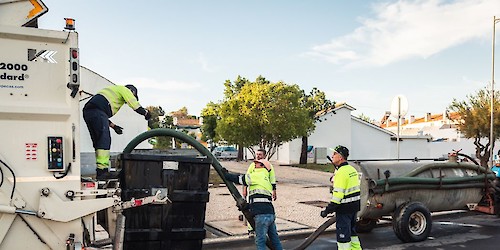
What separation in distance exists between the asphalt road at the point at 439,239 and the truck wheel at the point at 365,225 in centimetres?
10

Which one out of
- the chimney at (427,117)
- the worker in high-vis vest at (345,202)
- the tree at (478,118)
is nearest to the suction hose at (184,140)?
the worker in high-vis vest at (345,202)

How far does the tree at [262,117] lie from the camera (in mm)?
19797

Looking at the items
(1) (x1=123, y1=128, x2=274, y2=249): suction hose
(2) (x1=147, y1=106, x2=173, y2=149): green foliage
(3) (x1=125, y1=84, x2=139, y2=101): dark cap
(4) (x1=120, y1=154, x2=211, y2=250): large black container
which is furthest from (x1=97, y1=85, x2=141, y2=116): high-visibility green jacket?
(4) (x1=120, y1=154, x2=211, y2=250): large black container

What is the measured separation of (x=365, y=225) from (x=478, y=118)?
16.8 meters

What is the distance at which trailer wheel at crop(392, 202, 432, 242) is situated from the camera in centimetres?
741

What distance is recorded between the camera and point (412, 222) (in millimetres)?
7715

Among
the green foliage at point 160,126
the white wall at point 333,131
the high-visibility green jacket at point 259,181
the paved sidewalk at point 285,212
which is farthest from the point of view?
the white wall at point 333,131

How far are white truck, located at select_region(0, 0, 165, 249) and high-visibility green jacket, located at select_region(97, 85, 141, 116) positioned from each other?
3.34ft

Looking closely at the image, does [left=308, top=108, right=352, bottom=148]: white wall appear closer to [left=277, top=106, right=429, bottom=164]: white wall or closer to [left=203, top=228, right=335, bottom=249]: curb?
[left=277, top=106, right=429, bottom=164]: white wall

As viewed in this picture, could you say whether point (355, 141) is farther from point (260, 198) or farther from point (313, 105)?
point (260, 198)

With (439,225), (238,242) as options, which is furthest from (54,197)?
(439,225)

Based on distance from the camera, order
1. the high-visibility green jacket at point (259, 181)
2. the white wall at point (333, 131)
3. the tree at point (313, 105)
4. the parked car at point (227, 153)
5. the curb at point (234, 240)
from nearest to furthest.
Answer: the high-visibility green jacket at point (259, 181) → the curb at point (234, 240) → the tree at point (313, 105) → the white wall at point (333, 131) → the parked car at point (227, 153)

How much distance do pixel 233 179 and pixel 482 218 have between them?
7116 millimetres

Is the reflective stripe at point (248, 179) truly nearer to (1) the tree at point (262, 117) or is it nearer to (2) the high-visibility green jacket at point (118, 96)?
(2) the high-visibility green jacket at point (118, 96)
